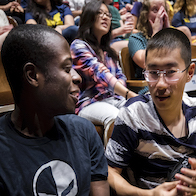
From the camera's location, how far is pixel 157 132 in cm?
106

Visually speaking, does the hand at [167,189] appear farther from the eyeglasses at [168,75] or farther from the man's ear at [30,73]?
the man's ear at [30,73]

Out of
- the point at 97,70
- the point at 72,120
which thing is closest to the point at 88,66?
the point at 97,70

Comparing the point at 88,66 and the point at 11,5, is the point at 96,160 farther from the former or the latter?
the point at 11,5

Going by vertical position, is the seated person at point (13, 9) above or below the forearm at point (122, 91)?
above

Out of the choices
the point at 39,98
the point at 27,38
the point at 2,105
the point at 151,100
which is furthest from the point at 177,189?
the point at 2,105

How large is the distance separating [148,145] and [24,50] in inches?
25.7

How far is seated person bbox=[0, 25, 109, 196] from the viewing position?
0.74 meters

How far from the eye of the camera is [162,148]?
1.05 metres

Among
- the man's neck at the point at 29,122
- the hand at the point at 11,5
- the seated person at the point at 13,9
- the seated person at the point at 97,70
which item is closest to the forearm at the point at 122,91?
the seated person at the point at 97,70

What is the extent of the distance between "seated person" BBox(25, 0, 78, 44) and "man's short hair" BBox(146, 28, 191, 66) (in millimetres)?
1433

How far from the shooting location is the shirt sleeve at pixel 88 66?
186cm

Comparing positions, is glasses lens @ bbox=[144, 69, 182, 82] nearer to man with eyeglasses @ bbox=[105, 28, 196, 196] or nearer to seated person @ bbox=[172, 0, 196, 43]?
man with eyeglasses @ bbox=[105, 28, 196, 196]

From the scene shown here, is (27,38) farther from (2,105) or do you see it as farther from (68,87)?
(2,105)

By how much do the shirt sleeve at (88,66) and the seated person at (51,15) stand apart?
58cm
